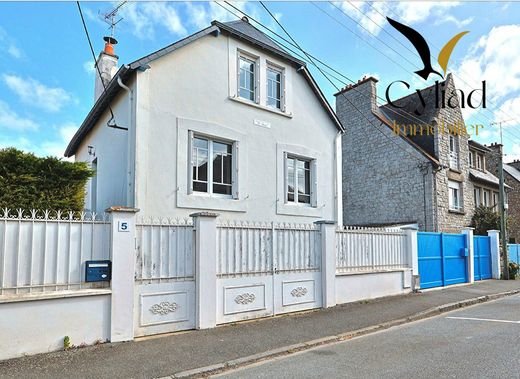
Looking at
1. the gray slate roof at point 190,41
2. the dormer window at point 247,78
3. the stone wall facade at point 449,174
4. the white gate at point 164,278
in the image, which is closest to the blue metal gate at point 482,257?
the stone wall facade at point 449,174

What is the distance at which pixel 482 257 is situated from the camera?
17.0 metres

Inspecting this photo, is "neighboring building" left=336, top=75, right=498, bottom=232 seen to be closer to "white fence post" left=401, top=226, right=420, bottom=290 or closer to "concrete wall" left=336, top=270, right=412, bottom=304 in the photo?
"white fence post" left=401, top=226, right=420, bottom=290

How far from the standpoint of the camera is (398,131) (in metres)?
20.2

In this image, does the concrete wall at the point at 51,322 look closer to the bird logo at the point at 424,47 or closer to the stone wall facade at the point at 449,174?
the bird logo at the point at 424,47

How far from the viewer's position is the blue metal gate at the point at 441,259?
13043 millimetres

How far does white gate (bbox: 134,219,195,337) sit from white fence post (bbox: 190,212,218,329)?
0.11 meters

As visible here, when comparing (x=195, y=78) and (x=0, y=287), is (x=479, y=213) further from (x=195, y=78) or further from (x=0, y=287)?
(x=0, y=287)

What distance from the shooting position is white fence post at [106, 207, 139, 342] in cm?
636

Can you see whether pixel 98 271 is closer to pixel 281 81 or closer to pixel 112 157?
pixel 112 157

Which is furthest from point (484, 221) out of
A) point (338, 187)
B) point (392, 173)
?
point (338, 187)

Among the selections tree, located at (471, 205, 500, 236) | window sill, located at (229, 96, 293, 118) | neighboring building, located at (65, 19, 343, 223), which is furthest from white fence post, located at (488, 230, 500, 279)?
window sill, located at (229, 96, 293, 118)

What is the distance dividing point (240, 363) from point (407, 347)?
8.76ft

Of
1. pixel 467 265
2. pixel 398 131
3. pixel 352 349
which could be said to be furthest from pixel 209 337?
pixel 398 131

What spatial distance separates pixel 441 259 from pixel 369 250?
14.3 feet
